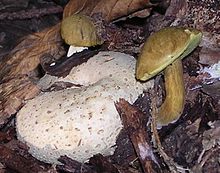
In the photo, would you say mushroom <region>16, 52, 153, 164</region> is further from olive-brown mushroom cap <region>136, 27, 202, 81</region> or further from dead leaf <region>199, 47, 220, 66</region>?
dead leaf <region>199, 47, 220, 66</region>

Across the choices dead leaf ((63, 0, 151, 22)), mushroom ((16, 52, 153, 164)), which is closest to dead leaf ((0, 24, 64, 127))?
mushroom ((16, 52, 153, 164))

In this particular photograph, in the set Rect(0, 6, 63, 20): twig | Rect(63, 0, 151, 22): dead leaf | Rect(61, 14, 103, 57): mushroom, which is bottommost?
Rect(0, 6, 63, 20): twig

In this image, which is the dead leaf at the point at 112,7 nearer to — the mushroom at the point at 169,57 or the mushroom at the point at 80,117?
the mushroom at the point at 80,117

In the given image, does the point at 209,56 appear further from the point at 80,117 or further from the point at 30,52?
the point at 30,52

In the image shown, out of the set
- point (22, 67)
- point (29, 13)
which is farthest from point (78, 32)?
point (29, 13)

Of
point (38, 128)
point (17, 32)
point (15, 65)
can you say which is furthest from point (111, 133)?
point (17, 32)

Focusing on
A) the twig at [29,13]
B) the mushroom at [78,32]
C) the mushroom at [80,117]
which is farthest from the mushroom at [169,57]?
the twig at [29,13]

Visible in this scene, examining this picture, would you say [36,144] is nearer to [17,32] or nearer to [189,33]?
[189,33]
